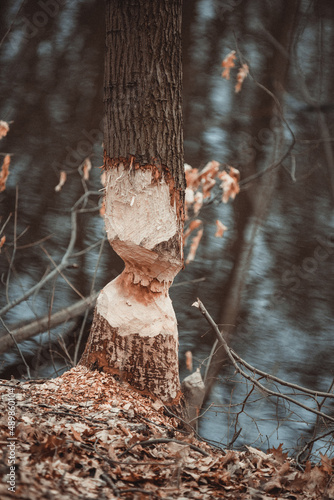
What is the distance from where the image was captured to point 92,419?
2268 millimetres

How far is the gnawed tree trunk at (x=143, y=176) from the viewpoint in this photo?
266cm

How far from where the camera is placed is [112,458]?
1.91 m

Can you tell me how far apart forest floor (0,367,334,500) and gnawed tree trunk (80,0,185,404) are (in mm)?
196

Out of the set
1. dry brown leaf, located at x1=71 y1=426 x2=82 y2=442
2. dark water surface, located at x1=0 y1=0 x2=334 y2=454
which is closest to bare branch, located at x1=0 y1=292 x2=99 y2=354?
dark water surface, located at x1=0 y1=0 x2=334 y2=454

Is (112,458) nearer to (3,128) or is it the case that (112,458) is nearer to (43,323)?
(3,128)

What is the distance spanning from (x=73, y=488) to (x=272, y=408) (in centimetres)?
432

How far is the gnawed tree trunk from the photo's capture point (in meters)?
2.66

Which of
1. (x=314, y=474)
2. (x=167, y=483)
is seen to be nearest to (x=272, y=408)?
(x=314, y=474)

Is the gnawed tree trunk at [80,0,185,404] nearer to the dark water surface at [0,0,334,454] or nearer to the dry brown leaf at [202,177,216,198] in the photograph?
the dry brown leaf at [202,177,216,198]

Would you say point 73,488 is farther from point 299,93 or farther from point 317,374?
point 299,93

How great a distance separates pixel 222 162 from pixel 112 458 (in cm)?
451

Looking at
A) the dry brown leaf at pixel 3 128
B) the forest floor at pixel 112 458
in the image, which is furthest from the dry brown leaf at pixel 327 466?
the dry brown leaf at pixel 3 128

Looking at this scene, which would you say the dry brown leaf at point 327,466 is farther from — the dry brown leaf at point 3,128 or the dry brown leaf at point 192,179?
the dry brown leaf at point 3,128

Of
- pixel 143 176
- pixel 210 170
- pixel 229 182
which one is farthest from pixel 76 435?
pixel 210 170
